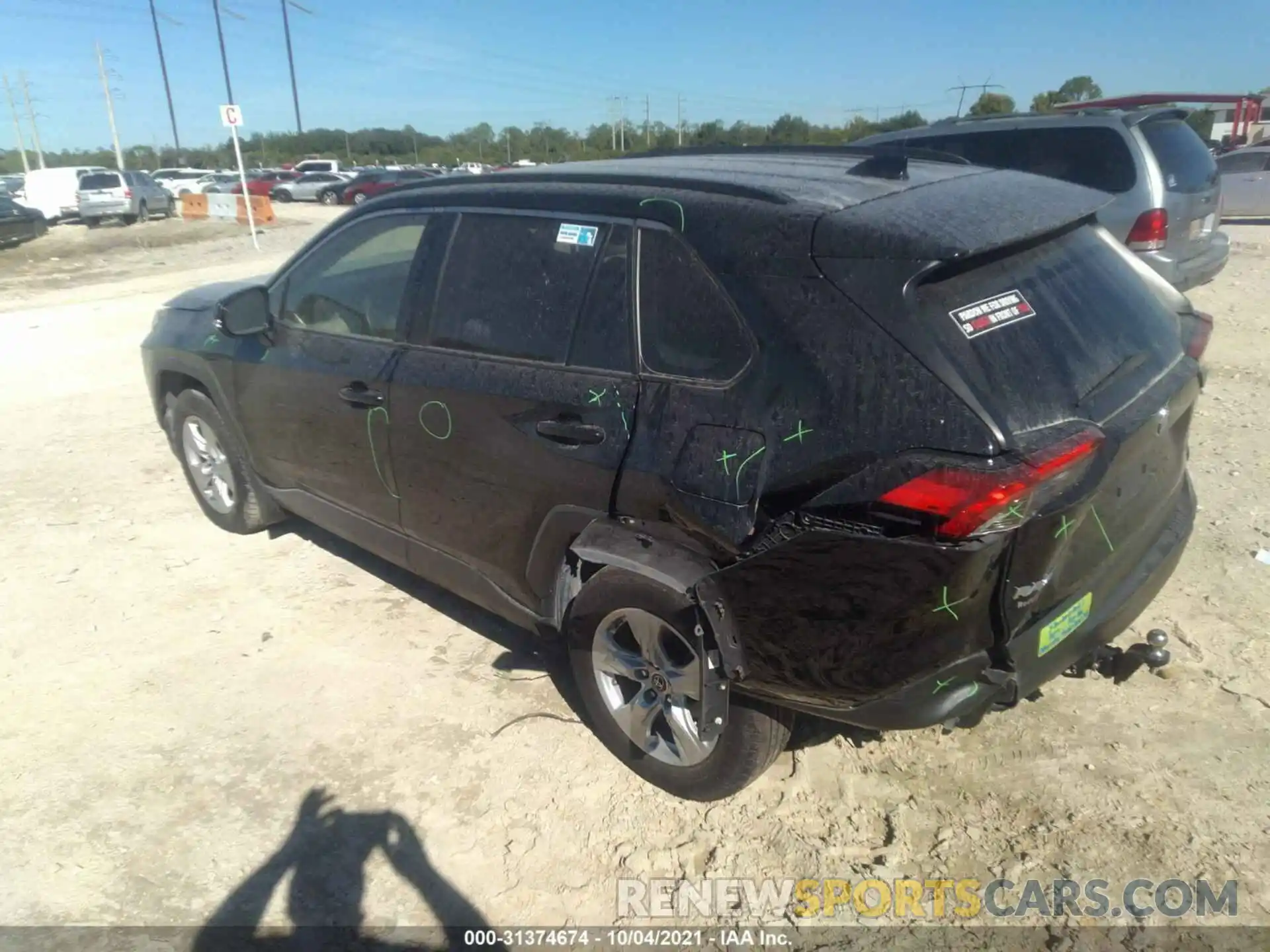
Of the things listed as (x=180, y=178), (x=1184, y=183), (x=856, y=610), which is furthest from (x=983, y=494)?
(x=180, y=178)

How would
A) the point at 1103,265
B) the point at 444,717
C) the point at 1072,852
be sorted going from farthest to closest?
the point at 444,717
the point at 1103,265
the point at 1072,852

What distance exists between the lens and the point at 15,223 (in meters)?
21.2

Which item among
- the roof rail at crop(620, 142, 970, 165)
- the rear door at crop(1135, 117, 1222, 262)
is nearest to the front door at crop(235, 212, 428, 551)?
the roof rail at crop(620, 142, 970, 165)

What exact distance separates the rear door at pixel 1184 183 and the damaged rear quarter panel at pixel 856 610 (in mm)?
6033

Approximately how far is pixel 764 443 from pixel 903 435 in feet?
1.17

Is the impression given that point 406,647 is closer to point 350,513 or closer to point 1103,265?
point 350,513

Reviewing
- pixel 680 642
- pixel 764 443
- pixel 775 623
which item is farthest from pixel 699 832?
pixel 764 443

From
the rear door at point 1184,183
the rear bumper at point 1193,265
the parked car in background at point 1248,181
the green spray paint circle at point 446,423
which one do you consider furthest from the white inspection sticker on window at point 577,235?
the parked car in background at point 1248,181

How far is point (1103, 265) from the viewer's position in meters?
2.76

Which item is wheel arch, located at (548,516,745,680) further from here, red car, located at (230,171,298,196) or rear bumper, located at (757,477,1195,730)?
red car, located at (230,171,298,196)

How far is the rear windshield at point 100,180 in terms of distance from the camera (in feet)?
89.8

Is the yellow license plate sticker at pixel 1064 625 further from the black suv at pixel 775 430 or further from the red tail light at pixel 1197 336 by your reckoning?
the red tail light at pixel 1197 336

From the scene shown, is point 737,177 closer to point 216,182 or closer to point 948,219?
point 948,219

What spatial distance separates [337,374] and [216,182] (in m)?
43.2
